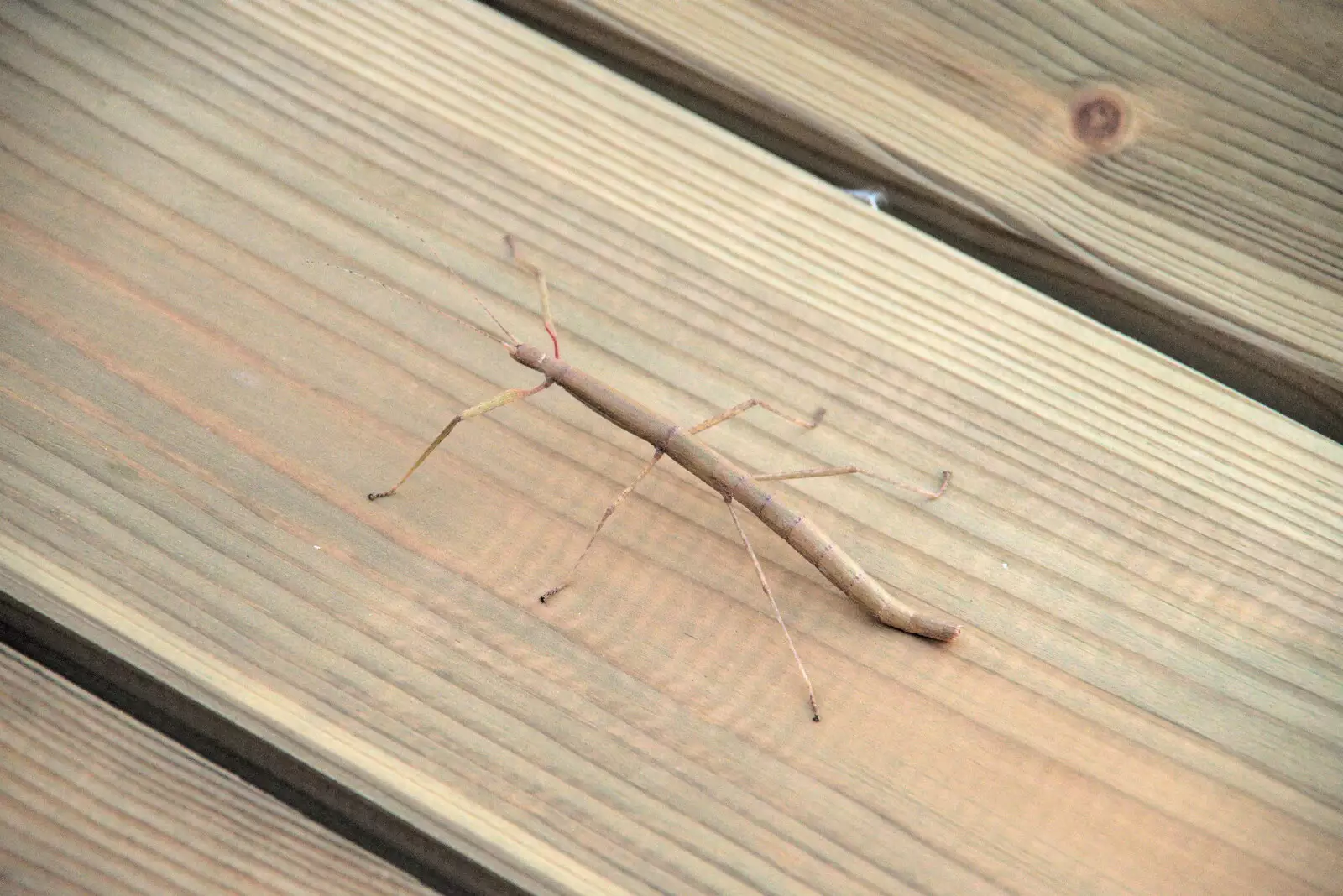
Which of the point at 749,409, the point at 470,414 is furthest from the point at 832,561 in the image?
the point at 470,414

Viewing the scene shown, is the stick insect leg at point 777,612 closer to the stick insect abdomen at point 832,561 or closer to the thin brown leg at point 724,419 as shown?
the stick insect abdomen at point 832,561

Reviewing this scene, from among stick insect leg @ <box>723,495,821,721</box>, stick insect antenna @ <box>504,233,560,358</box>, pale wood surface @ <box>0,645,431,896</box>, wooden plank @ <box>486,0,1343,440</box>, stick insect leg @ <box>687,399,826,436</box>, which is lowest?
pale wood surface @ <box>0,645,431,896</box>

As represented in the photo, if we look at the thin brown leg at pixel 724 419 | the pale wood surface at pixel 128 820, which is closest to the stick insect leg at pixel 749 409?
the thin brown leg at pixel 724 419

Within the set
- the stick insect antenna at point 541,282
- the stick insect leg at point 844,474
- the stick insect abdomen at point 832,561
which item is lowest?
the stick insect abdomen at point 832,561

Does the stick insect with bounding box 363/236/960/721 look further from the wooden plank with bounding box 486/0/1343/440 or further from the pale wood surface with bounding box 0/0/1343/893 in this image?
the wooden plank with bounding box 486/0/1343/440

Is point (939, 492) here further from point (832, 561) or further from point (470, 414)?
point (470, 414)

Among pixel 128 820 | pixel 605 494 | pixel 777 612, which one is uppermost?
pixel 605 494

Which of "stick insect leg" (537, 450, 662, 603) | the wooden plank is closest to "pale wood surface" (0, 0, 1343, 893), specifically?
"stick insect leg" (537, 450, 662, 603)
